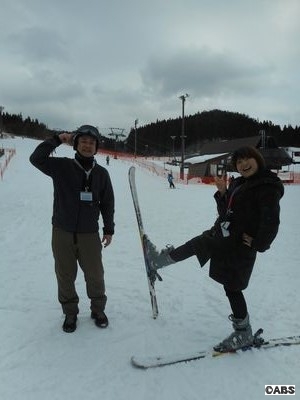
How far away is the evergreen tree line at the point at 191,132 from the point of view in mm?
108037

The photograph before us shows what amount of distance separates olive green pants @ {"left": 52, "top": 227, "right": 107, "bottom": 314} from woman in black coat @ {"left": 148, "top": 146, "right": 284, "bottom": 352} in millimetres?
836

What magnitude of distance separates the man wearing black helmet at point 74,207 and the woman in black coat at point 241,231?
891mm

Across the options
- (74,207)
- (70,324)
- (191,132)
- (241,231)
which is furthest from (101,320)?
(191,132)

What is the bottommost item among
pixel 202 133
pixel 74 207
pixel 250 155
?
pixel 74 207

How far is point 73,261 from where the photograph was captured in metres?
3.79

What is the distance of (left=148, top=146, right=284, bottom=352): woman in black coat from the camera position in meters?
3.08

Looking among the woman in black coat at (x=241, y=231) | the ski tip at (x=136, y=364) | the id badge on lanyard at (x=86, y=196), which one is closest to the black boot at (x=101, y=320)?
the ski tip at (x=136, y=364)

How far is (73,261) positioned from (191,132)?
383 feet

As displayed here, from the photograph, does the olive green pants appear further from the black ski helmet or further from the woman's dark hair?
the woman's dark hair

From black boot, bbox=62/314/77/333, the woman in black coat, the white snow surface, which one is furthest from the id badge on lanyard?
the white snow surface

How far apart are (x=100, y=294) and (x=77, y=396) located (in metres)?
1.21

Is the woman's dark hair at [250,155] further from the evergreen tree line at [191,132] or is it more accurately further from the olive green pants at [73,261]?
the evergreen tree line at [191,132]

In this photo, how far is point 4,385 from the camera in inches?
114

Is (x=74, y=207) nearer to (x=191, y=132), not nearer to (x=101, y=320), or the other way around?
(x=101, y=320)
